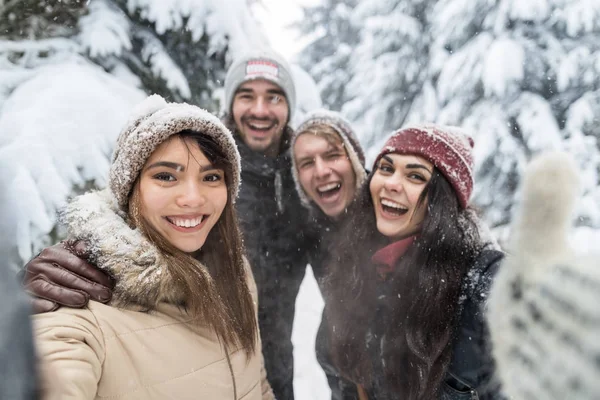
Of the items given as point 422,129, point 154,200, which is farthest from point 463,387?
point 154,200

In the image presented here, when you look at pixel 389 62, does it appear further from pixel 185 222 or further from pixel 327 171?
pixel 185 222

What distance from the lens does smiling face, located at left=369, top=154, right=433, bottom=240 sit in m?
2.38

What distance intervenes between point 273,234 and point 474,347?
204 cm

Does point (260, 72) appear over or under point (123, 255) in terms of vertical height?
over

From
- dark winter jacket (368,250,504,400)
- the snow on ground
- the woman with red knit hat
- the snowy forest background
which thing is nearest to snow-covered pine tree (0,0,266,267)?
the snowy forest background

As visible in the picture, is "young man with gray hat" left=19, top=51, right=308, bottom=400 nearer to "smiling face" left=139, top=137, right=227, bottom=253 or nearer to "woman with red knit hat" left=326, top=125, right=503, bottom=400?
"woman with red knit hat" left=326, top=125, right=503, bottom=400

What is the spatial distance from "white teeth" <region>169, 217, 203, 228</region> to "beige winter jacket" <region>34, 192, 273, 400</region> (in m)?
0.26

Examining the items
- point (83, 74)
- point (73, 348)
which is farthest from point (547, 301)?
point (83, 74)

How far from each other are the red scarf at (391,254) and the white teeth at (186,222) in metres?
1.13

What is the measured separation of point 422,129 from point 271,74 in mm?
1797

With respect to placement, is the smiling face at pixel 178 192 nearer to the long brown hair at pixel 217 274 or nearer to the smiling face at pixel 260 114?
the long brown hair at pixel 217 274

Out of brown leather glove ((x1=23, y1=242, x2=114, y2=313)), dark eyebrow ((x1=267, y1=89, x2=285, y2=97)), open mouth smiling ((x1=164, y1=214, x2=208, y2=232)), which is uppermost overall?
dark eyebrow ((x1=267, y1=89, x2=285, y2=97))

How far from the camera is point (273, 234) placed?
3.68 m

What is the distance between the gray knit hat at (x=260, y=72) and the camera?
12.2 ft
